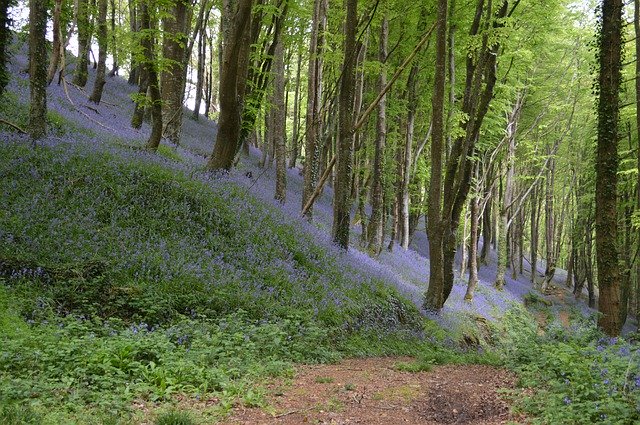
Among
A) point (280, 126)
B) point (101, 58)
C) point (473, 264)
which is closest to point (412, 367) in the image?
point (280, 126)

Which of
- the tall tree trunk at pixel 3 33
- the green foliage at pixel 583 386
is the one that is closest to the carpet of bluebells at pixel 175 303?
the green foliage at pixel 583 386

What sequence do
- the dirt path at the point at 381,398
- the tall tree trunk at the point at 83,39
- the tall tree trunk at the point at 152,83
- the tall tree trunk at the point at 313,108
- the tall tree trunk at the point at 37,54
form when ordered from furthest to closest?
the tall tree trunk at the point at 83,39
the tall tree trunk at the point at 313,108
the tall tree trunk at the point at 152,83
the tall tree trunk at the point at 37,54
the dirt path at the point at 381,398

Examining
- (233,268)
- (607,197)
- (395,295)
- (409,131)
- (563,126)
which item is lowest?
(395,295)

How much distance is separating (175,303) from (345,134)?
24.3ft

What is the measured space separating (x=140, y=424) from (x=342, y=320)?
19.8 ft

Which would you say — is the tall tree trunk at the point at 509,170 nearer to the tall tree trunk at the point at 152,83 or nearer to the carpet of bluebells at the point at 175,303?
the carpet of bluebells at the point at 175,303

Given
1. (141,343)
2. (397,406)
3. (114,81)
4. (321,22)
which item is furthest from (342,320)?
(114,81)

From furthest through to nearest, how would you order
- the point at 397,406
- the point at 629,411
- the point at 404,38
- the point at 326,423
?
1. the point at 404,38
2. the point at 397,406
3. the point at 326,423
4. the point at 629,411

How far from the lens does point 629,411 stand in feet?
14.1

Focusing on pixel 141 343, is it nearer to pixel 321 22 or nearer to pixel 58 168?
pixel 58 168

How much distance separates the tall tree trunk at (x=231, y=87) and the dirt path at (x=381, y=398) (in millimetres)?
7123

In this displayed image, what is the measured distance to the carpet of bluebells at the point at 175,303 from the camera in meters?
5.12

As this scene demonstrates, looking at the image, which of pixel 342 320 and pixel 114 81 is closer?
pixel 342 320

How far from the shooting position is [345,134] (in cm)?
1359
